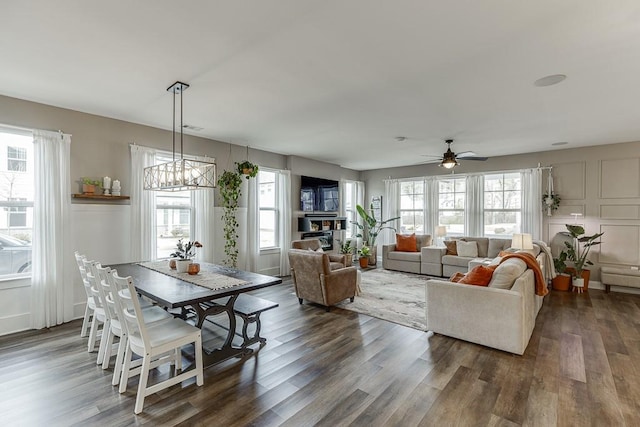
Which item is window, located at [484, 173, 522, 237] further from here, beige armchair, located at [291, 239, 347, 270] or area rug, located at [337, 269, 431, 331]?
beige armchair, located at [291, 239, 347, 270]

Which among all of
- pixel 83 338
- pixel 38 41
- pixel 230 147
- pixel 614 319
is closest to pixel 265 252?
pixel 230 147

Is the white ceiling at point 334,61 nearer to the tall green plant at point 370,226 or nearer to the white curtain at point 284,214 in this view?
the white curtain at point 284,214

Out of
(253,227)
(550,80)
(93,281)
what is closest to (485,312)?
(550,80)

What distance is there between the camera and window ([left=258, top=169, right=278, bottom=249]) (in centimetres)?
667

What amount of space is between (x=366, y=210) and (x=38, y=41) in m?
8.15

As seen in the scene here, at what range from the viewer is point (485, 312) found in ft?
10.7

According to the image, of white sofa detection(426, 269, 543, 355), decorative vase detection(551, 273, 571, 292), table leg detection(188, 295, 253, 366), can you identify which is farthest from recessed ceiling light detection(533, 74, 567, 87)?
decorative vase detection(551, 273, 571, 292)

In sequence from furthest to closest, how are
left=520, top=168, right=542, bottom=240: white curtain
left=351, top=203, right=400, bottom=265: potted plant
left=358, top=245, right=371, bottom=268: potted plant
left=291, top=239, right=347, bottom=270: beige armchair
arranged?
left=351, top=203, right=400, bottom=265: potted plant < left=358, top=245, right=371, bottom=268: potted plant < left=520, top=168, right=542, bottom=240: white curtain < left=291, top=239, right=347, bottom=270: beige armchair

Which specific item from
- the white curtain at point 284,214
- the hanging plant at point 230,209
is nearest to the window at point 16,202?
the hanging plant at point 230,209

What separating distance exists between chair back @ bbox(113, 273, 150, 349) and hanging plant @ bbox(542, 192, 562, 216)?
743cm

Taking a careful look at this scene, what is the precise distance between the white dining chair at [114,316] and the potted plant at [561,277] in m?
6.68

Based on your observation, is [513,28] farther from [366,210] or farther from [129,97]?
[366,210]

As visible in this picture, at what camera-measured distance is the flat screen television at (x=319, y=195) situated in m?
7.36

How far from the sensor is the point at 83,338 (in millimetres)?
3477
